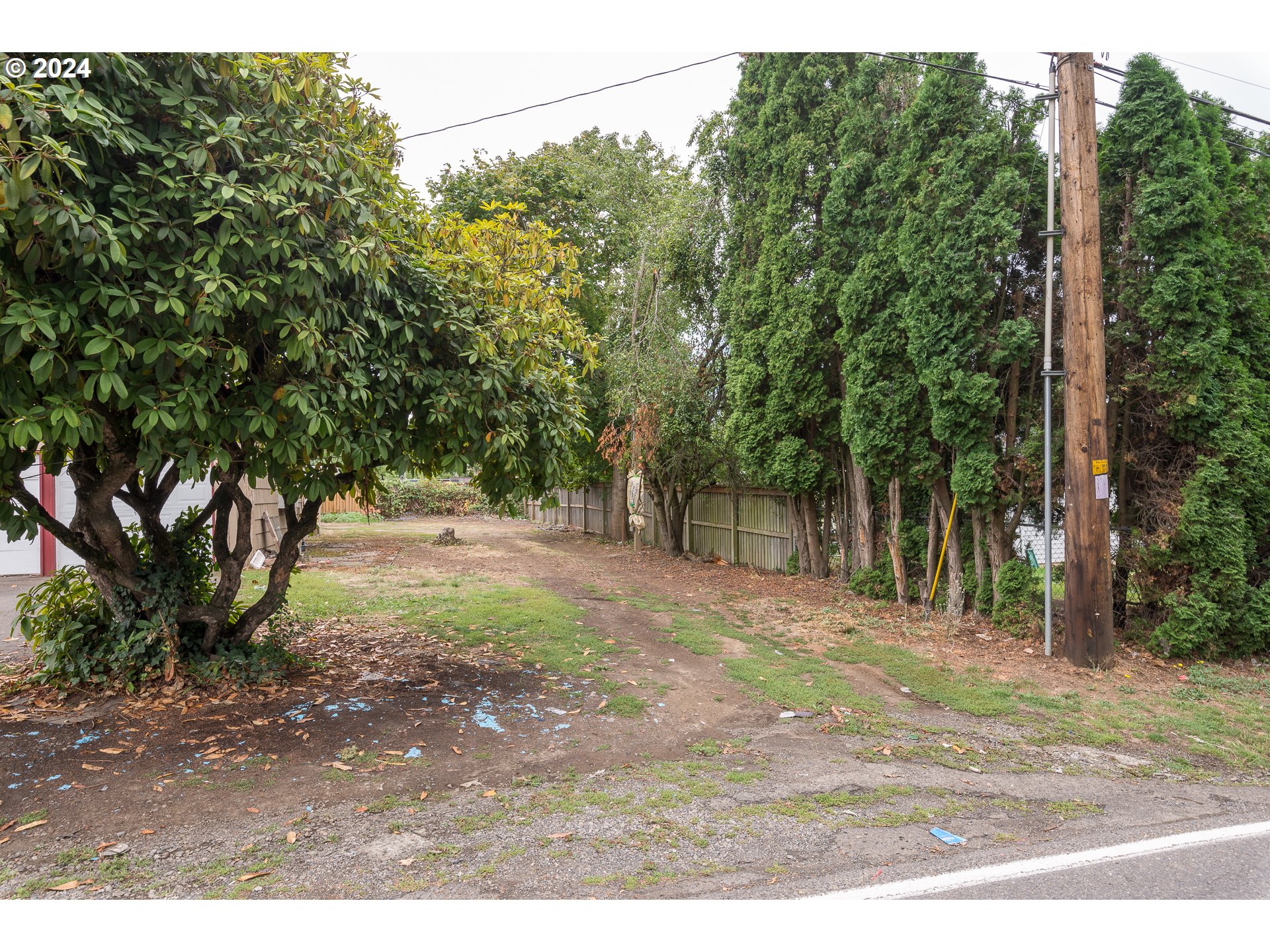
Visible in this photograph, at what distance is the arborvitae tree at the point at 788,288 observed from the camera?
428 inches

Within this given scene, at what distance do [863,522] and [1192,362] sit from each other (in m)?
4.77

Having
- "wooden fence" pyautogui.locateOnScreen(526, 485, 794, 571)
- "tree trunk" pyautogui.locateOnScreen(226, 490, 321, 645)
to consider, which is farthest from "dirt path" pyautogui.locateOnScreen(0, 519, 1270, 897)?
"wooden fence" pyautogui.locateOnScreen(526, 485, 794, 571)

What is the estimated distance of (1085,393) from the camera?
685 centimetres

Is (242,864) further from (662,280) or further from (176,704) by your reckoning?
(662,280)

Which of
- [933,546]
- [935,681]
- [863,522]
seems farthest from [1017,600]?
[863,522]

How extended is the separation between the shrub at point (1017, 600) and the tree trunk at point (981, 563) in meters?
0.32

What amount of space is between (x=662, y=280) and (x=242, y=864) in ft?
40.6

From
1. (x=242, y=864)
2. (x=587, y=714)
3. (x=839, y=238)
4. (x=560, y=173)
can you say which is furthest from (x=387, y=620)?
(x=560, y=173)

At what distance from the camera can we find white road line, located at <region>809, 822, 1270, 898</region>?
307 centimetres

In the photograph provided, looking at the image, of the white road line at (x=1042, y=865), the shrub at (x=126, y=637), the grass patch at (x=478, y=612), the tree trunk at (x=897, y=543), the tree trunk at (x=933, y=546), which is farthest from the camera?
the tree trunk at (x=897, y=543)

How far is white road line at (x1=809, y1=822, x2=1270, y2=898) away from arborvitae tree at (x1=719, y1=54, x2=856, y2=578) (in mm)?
7743

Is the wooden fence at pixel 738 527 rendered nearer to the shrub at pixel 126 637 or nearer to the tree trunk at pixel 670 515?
the tree trunk at pixel 670 515

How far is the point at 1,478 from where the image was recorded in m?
4.22

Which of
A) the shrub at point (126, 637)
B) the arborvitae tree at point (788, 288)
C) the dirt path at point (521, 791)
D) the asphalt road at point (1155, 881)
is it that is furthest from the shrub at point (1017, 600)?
the shrub at point (126, 637)
